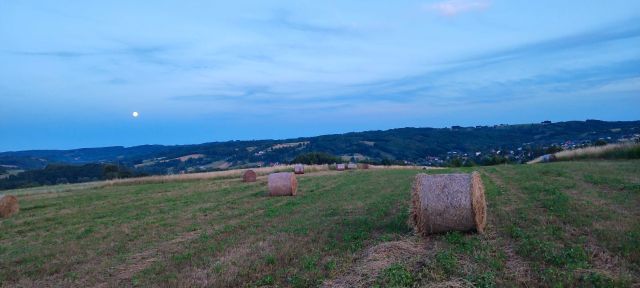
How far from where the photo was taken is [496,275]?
7328mm

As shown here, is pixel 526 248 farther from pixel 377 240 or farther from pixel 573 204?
pixel 573 204

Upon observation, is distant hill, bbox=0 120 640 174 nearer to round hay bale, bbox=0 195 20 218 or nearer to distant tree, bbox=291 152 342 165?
distant tree, bbox=291 152 342 165

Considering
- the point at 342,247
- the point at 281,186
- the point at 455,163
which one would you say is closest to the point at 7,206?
the point at 281,186

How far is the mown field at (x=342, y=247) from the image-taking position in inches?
297

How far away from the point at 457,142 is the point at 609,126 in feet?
101

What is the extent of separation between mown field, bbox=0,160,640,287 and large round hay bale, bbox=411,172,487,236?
0.88 ft

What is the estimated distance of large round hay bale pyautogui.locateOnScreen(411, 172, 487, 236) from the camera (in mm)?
10477

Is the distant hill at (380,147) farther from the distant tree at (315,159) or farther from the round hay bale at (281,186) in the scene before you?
the round hay bale at (281,186)

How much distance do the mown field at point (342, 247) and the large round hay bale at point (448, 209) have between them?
27 cm

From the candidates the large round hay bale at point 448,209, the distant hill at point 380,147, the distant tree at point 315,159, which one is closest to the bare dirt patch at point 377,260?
the large round hay bale at point 448,209

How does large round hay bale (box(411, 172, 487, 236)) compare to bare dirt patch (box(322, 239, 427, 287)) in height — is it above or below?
above

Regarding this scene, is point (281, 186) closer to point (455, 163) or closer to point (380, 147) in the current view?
point (455, 163)

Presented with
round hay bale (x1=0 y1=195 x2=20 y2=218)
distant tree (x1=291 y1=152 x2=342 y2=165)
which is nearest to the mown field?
round hay bale (x1=0 y1=195 x2=20 y2=218)

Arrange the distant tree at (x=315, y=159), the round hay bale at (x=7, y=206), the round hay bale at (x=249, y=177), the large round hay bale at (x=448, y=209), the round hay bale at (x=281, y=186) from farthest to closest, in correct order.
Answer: the distant tree at (x=315, y=159)
the round hay bale at (x=249, y=177)
the round hay bale at (x=281, y=186)
the round hay bale at (x=7, y=206)
the large round hay bale at (x=448, y=209)
